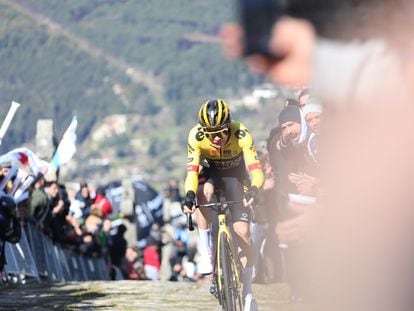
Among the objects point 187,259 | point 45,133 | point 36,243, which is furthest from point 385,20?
point 187,259

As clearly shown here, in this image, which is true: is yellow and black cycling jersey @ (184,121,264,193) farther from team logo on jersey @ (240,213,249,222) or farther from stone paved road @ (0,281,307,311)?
stone paved road @ (0,281,307,311)

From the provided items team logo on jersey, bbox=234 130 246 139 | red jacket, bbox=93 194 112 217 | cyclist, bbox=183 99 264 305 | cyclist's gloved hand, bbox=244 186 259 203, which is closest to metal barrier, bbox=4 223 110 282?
red jacket, bbox=93 194 112 217

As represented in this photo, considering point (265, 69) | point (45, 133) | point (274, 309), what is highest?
point (45, 133)

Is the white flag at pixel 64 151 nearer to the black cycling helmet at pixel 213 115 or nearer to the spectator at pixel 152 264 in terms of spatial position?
the spectator at pixel 152 264

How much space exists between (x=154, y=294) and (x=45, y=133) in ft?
24.6

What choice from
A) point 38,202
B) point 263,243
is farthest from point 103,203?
point 263,243

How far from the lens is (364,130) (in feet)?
10.00

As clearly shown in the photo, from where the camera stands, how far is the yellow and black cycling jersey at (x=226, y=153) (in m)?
11.2

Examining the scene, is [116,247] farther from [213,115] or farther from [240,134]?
[213,115]

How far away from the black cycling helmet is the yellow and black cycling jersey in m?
0.14

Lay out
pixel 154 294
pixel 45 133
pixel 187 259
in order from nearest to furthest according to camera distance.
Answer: pixel 154 294 < pixel 45 133 < pixel 187 259

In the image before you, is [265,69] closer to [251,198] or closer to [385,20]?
[385,20]

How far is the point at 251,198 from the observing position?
11.0m

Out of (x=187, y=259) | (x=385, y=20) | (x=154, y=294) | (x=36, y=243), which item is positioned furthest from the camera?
(x=187, y=259)
